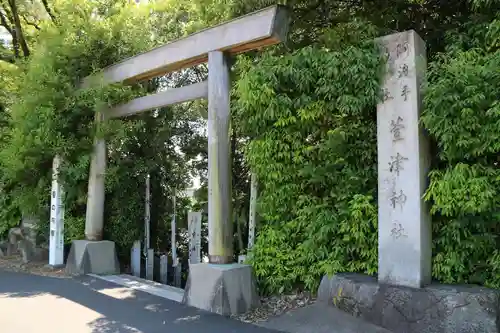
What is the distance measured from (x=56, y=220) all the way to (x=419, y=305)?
22.2 feet

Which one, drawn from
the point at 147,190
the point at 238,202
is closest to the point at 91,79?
the point at 147,190

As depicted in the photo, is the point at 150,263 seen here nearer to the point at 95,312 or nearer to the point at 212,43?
the point at 95,312

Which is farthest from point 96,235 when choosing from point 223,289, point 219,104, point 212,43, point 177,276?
point 212,43

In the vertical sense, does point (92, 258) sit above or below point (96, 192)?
below

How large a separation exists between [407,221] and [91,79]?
19.8 ft

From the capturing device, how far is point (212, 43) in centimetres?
600

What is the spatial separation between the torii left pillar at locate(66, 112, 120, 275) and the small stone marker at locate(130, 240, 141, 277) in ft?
1.87

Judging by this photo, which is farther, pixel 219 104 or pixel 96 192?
pixel 96 192

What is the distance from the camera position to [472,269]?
4.74m

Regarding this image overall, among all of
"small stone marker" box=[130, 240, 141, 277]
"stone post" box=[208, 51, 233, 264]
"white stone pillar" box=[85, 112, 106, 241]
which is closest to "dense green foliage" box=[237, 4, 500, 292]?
"stone post" box=[208, 51, 233, 264]

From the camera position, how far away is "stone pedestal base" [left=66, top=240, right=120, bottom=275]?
25.6 feet

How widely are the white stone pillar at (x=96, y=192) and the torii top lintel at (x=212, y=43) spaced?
1433 millimetres

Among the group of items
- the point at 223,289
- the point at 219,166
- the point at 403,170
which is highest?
the point at 219,166

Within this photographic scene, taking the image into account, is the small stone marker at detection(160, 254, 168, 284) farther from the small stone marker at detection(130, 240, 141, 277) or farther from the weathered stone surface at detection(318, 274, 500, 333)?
the weathered stone surface at detection(318, 274, 500, 333)
